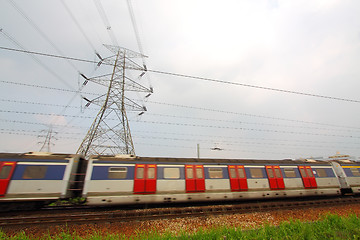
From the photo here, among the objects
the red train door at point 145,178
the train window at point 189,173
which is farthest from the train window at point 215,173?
the red train door at point 145,178

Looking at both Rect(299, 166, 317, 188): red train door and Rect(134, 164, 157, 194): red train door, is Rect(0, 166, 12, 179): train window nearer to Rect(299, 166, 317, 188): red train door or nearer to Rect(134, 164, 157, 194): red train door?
Rect(134, 164, 157, 194): red train door

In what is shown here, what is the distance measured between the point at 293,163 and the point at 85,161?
17.1 meters

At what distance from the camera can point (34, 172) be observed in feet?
30.7

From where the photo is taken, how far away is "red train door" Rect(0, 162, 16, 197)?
862 centimetres

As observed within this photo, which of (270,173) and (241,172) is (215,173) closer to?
(241,172)

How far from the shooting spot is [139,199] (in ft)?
33.4

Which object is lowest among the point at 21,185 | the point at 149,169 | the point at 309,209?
the point at 309,209

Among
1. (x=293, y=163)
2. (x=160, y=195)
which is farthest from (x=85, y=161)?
(x=293, y=163)

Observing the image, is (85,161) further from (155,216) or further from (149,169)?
(155,216)

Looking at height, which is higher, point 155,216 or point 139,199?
point 139,199

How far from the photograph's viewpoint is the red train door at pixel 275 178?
1287cm

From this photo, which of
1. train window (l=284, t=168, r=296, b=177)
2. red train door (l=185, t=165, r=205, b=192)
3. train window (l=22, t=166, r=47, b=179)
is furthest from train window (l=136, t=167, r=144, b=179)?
train window (l=284, t=168, r=296, b=177)

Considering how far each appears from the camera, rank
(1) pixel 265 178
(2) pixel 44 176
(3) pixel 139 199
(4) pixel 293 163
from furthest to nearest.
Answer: (4) pixel 293 163, (1) pixel 265 178, (3) pixel 139 199, (2) pixel 44 176

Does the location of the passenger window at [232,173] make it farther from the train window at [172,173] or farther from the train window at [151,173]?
the train window at [151,173]
